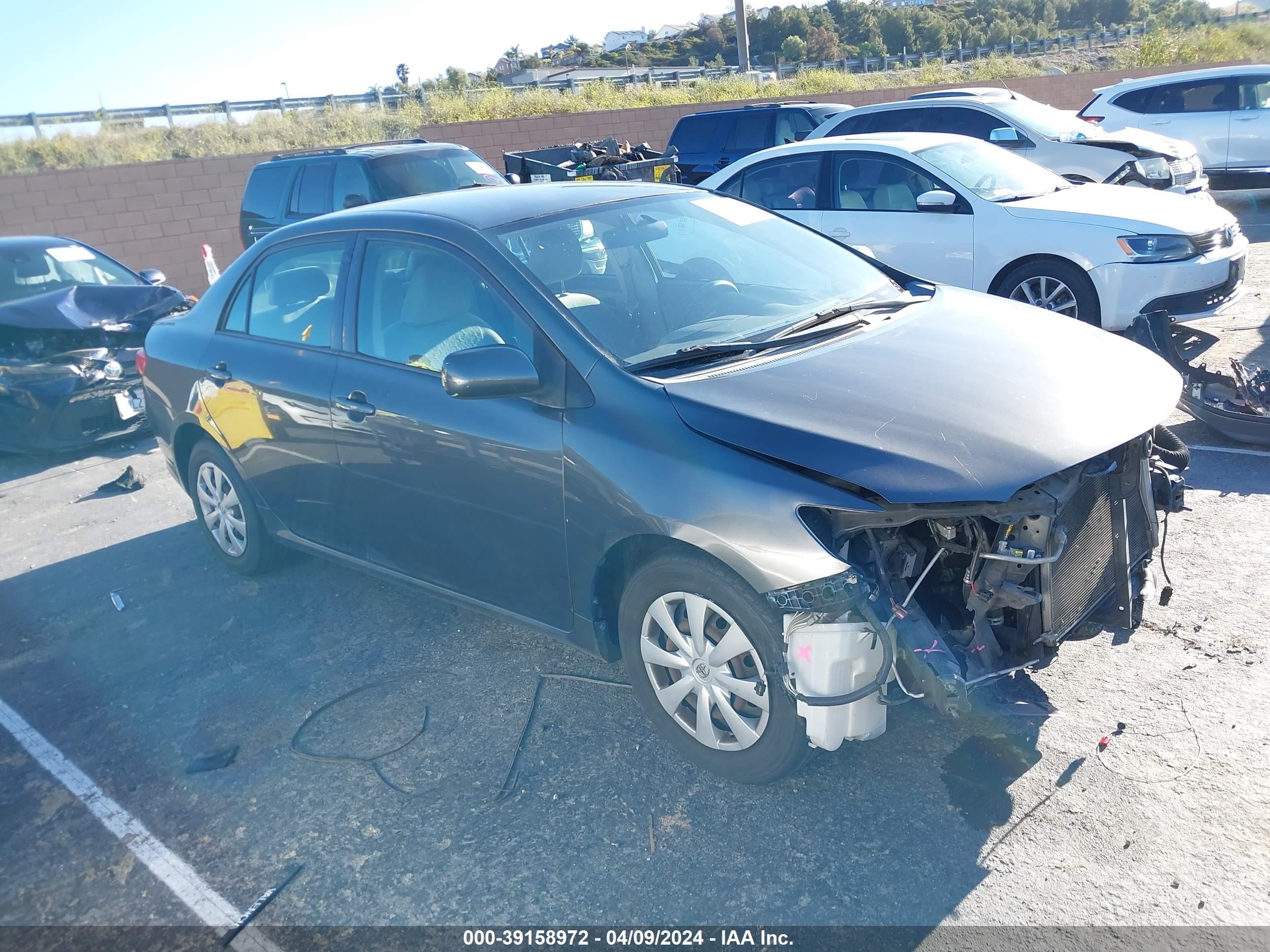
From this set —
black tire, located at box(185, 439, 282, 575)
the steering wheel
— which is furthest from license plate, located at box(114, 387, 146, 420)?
the steering wheel

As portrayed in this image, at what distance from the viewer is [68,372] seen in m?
7.89

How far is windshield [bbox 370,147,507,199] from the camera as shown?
1073 centimetres

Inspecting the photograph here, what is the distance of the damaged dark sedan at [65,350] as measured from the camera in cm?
781

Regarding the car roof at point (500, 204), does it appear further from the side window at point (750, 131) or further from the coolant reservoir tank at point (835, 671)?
the side window at point (750, 131)

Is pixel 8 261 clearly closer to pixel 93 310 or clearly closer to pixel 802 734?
pixel 93 310

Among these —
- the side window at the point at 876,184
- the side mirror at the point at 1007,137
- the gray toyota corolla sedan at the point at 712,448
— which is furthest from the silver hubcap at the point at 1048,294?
the side mirror at the point at 1007,137

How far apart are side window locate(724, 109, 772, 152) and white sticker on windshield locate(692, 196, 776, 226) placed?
33.6 ft

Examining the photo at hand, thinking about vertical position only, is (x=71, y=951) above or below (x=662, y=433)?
below

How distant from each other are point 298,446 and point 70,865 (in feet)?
6.30

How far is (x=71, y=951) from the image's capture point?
2.94 m

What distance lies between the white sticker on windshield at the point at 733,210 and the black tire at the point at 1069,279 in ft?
11.4

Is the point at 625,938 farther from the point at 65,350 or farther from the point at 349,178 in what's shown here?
the point at 349,178

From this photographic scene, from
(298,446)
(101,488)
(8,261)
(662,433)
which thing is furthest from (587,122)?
(662,433)

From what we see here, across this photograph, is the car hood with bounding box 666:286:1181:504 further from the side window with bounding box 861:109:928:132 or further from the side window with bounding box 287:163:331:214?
the side window with bounding box 287:163:331:214
